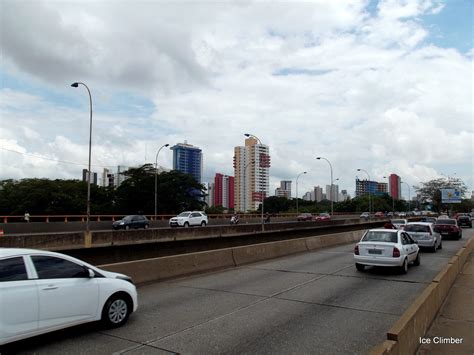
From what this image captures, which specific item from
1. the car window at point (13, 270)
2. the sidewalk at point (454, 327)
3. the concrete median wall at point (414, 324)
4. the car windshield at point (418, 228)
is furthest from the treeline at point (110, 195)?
the car window at point (13, 270)

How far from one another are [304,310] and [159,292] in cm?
387

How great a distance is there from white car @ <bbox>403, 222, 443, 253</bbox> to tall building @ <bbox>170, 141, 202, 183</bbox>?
74780 mm

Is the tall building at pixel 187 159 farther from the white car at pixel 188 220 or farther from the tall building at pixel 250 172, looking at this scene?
the white car at pixel 188 220

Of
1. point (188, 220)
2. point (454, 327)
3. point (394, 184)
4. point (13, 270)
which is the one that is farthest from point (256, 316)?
point (394, 184)

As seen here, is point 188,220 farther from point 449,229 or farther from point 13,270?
point 13,270

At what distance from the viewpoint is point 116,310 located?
7152 millimetres

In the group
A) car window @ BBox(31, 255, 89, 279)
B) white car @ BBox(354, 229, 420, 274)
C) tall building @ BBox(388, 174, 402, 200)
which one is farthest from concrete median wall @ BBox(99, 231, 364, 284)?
tall building @ BBox(388, 174, 402, 200)

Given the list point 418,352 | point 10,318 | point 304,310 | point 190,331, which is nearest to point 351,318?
point 304,310

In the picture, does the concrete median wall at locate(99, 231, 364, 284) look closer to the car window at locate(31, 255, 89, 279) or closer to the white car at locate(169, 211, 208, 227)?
the car window at locate(31, 255, 89, 279)

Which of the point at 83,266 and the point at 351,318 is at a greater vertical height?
the point at 83,266

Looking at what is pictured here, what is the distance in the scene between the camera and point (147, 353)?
586 centimetres

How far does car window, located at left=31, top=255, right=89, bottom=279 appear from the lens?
6.18 metres

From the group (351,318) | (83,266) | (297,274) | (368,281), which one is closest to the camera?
(83,266)

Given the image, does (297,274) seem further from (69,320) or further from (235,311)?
(69,320)
